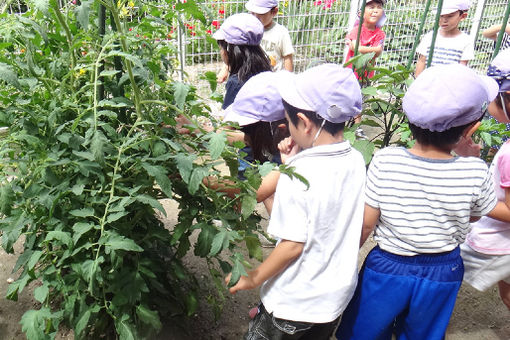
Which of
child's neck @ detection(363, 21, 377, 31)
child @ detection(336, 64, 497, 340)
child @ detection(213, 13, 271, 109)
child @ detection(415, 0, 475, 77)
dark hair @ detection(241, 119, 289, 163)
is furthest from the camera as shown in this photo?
child's neck @ detection(363, 21, 377, 31)

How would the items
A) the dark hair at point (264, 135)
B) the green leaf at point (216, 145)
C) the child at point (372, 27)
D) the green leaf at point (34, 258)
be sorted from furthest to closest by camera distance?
the child at point (372, 27) → the dark hair at point (264, 135) → the green leaf at point (34, 258) → the green leaf at point (216, 145)

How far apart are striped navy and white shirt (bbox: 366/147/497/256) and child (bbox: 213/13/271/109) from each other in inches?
50.8

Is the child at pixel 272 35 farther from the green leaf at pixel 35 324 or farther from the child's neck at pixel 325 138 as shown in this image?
the green leaf at pixel 35 324

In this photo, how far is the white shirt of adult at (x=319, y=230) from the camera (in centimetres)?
153

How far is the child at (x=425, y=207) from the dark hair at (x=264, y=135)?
55cm

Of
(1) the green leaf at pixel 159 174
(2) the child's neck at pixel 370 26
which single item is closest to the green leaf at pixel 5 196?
(1) the green leaf at pixel 159 174

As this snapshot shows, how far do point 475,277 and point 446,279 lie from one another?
0.40 metres

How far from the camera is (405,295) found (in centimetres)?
168

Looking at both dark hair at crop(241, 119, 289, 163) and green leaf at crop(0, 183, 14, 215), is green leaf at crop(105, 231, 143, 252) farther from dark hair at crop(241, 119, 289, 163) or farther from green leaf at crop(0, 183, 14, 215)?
dark hair at crop(241, 119, 289, 163)

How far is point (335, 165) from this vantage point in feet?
5.12

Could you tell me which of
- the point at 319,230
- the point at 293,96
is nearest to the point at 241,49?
the point at 293,96

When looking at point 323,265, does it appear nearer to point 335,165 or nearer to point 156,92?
point 335,165

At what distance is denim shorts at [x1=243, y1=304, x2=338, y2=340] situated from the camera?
169cm

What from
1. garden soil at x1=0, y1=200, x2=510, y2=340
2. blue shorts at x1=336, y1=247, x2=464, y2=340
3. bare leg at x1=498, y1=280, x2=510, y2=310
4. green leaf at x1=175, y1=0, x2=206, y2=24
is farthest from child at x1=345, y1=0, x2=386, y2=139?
green leaf at x1=175, y1=0, x2=206, y2=24
